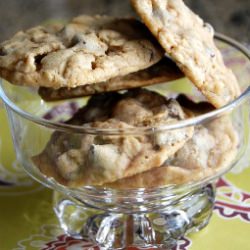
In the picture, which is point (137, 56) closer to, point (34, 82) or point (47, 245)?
point (34, 82)

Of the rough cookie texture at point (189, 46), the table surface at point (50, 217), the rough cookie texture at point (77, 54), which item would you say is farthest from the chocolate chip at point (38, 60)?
the table surface at point (50, 217)

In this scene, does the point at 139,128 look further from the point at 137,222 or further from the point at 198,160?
the point at 137,222

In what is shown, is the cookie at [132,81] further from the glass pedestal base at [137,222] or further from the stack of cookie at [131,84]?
the glass pedestal base at [137,222]

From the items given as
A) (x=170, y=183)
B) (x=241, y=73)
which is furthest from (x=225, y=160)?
(x=241, y=73)

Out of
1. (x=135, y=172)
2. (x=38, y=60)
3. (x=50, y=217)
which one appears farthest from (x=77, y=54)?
(x=50, y=217)

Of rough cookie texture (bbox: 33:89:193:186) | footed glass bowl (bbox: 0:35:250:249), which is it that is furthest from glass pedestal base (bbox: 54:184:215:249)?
rough cookie texture (bbox: 33:89:193:186)

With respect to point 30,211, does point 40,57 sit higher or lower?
higher
